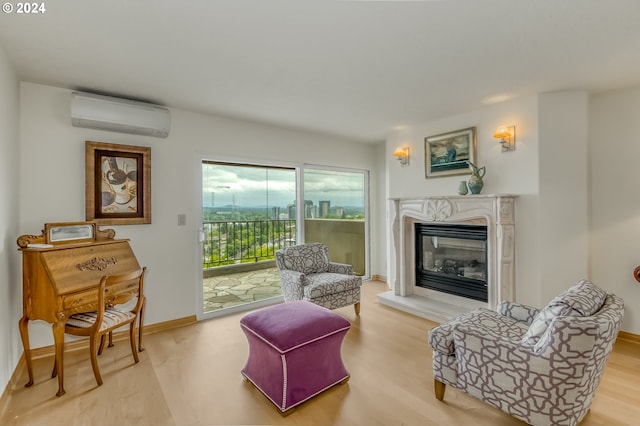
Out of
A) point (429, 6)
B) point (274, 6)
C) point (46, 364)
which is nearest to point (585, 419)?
point (429, 6)

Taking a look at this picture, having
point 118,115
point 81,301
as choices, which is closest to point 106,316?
point 81,301

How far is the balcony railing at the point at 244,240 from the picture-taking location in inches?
151

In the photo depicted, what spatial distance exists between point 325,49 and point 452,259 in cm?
300

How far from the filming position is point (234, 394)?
2.13 m

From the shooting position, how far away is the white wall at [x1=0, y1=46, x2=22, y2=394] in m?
2.07

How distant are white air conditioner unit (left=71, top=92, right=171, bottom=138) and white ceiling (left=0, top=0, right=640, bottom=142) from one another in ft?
0.37

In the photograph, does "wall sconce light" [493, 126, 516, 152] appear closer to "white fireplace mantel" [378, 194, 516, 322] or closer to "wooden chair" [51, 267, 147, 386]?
"white fireplace mantel" [378, 194, 516, 322]

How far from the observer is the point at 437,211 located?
3674 millimetres

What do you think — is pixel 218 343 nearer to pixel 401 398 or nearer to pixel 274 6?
pixel 401 398

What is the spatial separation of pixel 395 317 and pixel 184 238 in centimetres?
265

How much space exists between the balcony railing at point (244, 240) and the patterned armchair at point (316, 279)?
593mm

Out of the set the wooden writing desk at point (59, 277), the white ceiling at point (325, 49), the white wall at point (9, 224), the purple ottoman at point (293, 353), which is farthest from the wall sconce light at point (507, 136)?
the white wall at point (9, 224)

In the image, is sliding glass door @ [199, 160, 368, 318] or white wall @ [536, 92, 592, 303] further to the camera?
sliding glass door @ [199, 160, 368, 318]

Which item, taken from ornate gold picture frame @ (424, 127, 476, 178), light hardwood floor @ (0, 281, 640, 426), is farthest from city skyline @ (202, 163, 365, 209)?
light hardwood floor @ (0, 281, 640, 426)
